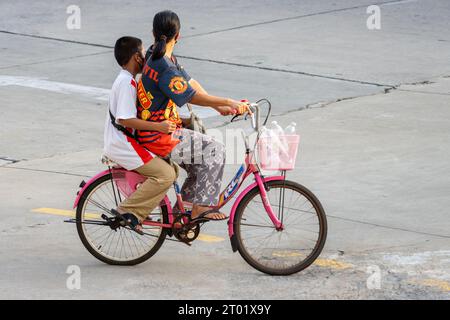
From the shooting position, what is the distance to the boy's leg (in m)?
7.02

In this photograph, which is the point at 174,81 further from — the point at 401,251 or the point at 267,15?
the point at 267,15

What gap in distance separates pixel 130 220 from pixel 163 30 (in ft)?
4.28

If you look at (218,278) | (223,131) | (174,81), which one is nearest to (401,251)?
(218,278)

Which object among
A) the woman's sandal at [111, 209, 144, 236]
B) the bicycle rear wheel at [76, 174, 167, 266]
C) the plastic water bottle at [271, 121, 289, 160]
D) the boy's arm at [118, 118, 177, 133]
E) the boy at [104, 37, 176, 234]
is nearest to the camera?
the plastic water bottle at [271, 121, 289, 160]

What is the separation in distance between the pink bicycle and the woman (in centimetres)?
13

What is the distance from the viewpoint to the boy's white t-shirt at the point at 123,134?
22.6 ft

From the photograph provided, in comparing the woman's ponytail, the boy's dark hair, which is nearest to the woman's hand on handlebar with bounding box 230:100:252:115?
the woman's ponytail

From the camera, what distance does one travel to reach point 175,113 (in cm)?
707

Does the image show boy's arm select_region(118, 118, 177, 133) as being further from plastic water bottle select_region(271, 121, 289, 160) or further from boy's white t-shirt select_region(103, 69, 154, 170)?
plastic water bottle select_region(271, 121, 289, 160)

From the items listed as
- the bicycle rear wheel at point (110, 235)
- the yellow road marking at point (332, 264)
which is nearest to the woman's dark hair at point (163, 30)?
the bicycle rear wheel at point (110, 235)

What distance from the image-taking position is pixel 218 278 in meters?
7.00

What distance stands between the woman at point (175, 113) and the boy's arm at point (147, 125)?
0.08 ft

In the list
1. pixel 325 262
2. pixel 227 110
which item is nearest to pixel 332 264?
pixel 325 262

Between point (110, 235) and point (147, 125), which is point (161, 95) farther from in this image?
point (110, 235)
